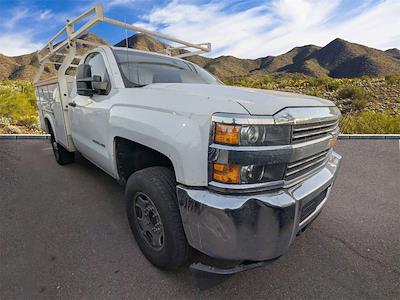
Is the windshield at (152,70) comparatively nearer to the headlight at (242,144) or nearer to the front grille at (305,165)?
the headlight at (242,144)

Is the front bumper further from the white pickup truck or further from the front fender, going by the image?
the front fender

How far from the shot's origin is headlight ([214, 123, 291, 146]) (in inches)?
57.1

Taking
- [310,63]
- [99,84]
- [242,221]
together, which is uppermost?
[310,63]

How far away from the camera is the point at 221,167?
1.48m

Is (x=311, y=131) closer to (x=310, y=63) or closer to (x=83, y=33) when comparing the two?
(x=83, y=33)

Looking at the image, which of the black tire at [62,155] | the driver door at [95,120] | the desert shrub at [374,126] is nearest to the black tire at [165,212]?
the driver door at [95,120]

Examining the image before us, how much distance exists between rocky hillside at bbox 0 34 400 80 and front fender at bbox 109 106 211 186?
4342 cm

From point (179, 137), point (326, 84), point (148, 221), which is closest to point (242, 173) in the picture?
point (179, 137)

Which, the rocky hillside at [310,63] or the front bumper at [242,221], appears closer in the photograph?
the front bumper at [242,221]

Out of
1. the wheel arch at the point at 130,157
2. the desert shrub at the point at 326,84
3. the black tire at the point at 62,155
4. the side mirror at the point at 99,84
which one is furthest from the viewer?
the desert shrub at the point at 326,84

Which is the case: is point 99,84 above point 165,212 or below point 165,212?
above

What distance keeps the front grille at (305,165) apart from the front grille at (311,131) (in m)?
0.15

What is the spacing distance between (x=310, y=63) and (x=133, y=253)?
2594 inches

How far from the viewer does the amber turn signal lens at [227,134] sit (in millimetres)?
1450
